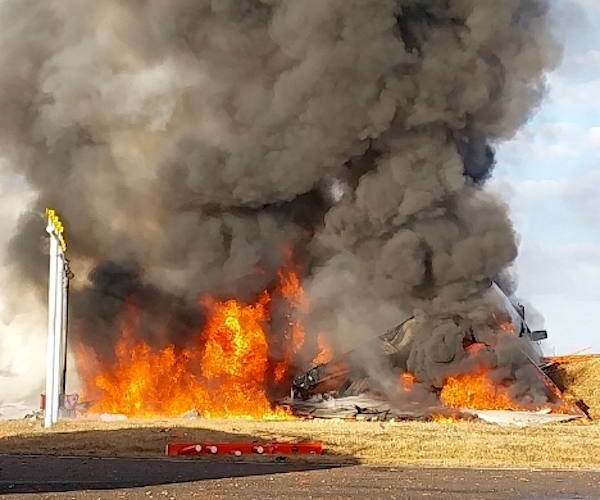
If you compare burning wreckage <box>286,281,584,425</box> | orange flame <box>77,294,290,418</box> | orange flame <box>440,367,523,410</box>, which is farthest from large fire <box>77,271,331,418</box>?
orange flame <box>440,367,523,410</box>

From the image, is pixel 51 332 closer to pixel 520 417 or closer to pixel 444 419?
pixel 444 419

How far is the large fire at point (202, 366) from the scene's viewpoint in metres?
41.6

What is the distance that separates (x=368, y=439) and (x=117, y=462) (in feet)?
23.7

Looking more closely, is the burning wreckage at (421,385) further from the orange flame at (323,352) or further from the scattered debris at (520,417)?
the orange flame at (323,352)

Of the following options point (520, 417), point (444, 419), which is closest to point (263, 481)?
point (444, 419)

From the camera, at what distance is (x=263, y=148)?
40781mm

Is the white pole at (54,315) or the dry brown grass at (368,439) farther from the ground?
the white pole at (54,315)

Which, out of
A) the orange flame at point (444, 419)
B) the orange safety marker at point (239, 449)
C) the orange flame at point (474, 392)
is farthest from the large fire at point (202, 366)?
the orange safety marker at point (239, 449)

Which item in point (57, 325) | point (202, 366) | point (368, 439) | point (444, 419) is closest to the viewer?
point (368, 439)

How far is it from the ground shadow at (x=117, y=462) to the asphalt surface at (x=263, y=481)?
0.02 m

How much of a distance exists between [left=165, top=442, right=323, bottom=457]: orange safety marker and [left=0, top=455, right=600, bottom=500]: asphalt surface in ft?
4.50

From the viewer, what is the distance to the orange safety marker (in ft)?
75.6

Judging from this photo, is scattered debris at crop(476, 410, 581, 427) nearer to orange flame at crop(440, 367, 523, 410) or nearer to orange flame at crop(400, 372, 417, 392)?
orange flame at crop(440, 367, 523, 410)

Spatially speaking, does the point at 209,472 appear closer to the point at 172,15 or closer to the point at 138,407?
the point at 138,407
